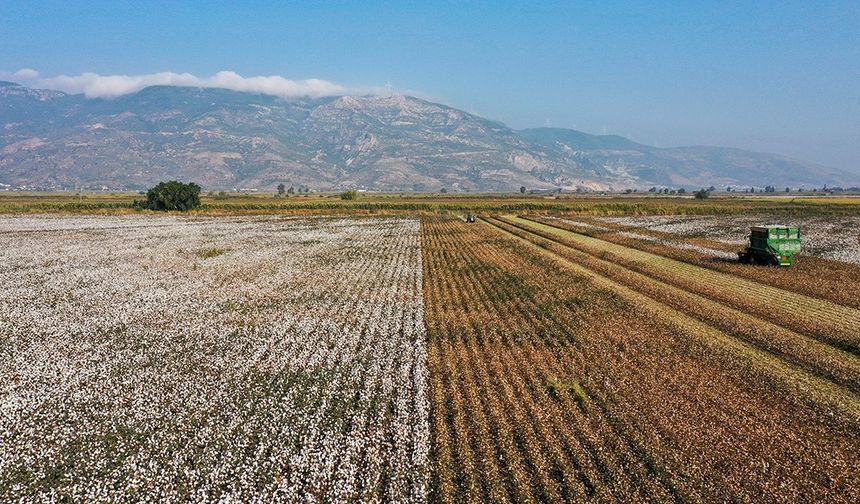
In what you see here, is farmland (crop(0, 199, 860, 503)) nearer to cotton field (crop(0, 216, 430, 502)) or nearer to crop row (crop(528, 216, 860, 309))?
cotton field (crop(0, 216, 430, 502))

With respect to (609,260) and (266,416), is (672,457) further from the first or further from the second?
(609,260)

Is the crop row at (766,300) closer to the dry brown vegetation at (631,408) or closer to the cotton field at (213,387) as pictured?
the dry brown vegetation at (631,408)

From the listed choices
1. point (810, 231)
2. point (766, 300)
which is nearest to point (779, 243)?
point (766, 300)

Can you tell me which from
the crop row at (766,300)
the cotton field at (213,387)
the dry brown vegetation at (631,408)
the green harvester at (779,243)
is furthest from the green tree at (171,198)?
the green harvester at (779,243)

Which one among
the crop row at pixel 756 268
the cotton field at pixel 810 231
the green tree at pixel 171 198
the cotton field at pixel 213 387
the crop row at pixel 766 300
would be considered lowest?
the cotton field at pixel 213 387

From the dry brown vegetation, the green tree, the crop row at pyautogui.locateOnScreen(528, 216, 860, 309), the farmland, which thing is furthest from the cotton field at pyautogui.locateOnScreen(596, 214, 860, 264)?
the green tree

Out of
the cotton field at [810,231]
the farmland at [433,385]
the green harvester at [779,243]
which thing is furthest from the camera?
the cotton field at [810,231]
